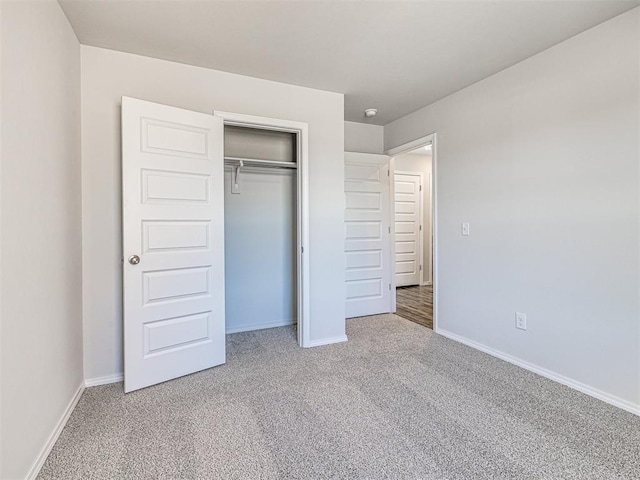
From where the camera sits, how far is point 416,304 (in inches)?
190

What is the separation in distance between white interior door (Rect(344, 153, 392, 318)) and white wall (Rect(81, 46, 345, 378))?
924 millimetres

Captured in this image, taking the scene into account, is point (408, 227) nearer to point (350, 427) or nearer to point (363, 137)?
point (363, 137)

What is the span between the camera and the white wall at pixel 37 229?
4.41 feet

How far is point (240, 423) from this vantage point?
1.89 meters

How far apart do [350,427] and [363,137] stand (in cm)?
347

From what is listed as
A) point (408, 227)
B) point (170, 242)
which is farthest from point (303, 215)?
point (408, 227)

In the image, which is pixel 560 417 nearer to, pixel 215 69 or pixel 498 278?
pixel 498 278

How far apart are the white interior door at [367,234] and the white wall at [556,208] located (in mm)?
1009

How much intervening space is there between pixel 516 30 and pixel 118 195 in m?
3.04

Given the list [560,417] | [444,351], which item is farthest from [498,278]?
[560,417]

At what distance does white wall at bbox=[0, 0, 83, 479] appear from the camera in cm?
134

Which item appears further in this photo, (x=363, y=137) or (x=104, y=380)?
(x=363, y=137)

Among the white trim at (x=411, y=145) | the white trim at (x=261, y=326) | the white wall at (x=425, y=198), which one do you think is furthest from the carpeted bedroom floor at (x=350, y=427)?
the white wall at (x=425, y=198)

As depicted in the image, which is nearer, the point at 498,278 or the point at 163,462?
the point at 163,462
